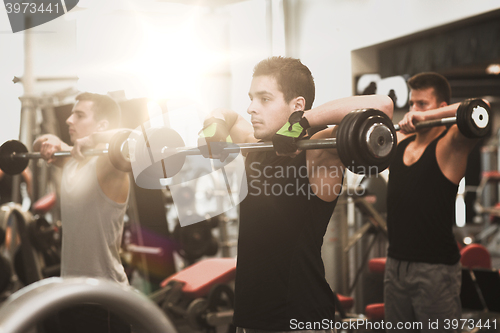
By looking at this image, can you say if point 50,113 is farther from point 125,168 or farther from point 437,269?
point 437,269

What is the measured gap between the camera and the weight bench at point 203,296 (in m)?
2.80

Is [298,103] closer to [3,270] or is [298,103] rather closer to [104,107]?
[104,107]

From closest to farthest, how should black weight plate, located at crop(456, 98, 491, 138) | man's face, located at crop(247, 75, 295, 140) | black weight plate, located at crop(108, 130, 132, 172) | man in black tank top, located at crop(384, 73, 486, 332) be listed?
A: man's face, located at crop(247, 75, 295, 140)
black weight plate, located at crop(108, 130, 132, 172)
black weight plate, located at crop(456, 98, 491, 138)
man in black tank top, located at crop(384, 73, 486, 332)

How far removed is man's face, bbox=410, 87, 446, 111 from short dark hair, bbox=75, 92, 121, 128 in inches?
54.0

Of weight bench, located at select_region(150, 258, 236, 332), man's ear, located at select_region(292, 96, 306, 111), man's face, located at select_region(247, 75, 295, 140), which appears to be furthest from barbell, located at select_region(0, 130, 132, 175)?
weight bench, located at select_region(150, 258, 236, 332)

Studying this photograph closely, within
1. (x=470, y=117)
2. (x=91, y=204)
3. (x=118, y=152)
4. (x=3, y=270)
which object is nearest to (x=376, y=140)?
(x=470, y=117)

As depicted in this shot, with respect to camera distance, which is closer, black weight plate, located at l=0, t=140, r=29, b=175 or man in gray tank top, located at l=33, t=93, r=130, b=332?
man in gray tank top, located at l=33, t=93, r=130, b=332

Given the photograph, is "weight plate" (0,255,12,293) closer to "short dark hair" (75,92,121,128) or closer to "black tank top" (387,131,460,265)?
"short dark hair" (75,92,121,128)

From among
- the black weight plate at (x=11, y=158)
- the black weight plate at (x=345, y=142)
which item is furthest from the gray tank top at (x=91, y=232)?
the black weight plate at (x=345, y=142)

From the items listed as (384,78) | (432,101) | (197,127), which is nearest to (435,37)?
(384,78)

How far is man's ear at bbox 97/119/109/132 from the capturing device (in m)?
1.77

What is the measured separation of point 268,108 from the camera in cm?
139

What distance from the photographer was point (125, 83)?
181 centimetres

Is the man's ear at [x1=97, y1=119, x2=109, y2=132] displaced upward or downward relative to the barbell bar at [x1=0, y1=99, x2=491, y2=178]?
upward
